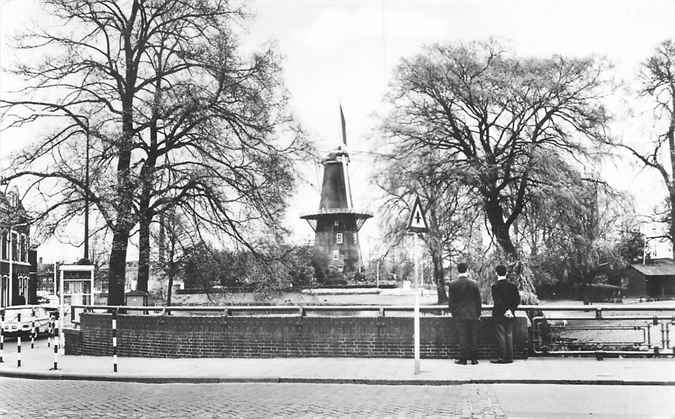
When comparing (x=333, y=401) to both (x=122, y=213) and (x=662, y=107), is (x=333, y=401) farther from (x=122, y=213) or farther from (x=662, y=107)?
(x=662, y=107)

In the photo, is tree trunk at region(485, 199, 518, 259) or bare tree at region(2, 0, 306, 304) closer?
bare tree at region(2, 0, 306, 304)

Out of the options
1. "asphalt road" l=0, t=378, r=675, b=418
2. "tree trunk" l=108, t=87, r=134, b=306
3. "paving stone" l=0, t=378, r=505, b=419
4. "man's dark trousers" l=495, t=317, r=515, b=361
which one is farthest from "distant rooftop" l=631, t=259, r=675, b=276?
"paving stone" l=0, t=378, r=505, b=419

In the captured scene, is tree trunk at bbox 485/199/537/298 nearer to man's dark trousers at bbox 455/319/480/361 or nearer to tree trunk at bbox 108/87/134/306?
man's dark trousers at bbox 455/319/480/361

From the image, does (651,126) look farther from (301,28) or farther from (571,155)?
(301,28)

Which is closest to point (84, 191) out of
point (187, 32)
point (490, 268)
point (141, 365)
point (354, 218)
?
point (187, 32)

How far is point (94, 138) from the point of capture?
2227 centimetres

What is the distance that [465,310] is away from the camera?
Answer: 49.1 feet

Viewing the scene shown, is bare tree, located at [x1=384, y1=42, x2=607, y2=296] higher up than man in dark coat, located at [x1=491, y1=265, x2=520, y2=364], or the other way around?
bare tree, located at [x1=384, y1=42, x2=607, y2=296]

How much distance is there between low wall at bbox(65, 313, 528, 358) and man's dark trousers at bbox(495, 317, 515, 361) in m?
0.37

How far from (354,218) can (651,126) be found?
2595 inches

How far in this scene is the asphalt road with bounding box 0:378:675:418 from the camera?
968cm

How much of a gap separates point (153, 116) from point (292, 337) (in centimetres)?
901

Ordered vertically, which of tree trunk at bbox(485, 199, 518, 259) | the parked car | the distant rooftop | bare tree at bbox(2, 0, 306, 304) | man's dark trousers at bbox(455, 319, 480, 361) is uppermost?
bare tree at bbox(2, 0, 306, 304)

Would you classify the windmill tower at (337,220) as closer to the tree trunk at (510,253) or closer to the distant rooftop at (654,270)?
the distant rooftop at (654,270)
